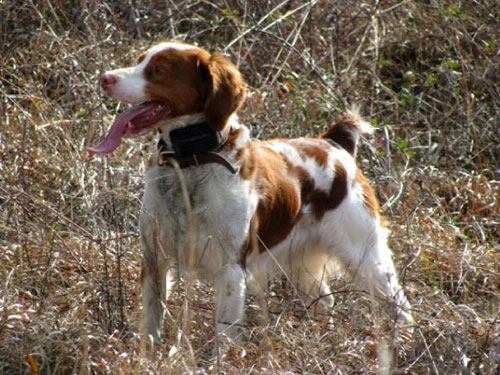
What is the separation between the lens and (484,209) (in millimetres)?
5980

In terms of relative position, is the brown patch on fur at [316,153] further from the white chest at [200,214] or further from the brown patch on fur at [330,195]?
the white chest at [200,214]

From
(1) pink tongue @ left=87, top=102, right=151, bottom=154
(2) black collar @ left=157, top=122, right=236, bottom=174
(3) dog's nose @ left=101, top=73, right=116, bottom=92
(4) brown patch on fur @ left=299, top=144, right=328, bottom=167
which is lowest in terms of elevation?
(4) brown patch on fur @ left=299, top=144, right=328, bottom=167

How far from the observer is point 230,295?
13.3 feet

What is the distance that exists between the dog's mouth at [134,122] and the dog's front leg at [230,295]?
65cm

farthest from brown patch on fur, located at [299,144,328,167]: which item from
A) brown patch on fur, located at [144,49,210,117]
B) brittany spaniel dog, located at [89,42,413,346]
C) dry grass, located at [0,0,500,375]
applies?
brown patch on fur, located at [144,49,210,117]

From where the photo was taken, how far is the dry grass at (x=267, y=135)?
374cm

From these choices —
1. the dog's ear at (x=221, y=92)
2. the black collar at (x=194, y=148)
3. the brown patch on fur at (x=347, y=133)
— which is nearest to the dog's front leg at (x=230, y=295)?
the black collar at (x=194, y=148)

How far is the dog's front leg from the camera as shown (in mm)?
4047

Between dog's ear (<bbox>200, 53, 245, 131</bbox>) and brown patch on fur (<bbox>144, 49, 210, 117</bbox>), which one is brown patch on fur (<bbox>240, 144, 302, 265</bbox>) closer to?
dog's ear (<bbox>200, 53, 245, 131</bbox>)

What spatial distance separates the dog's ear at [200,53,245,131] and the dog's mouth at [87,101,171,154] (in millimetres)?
181

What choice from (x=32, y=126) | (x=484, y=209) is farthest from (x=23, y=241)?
(x=484, y=209)

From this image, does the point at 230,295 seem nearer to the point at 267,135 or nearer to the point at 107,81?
the point at 107,81

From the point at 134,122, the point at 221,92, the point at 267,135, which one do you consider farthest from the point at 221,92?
the point at 267,135

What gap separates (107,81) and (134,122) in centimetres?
19
